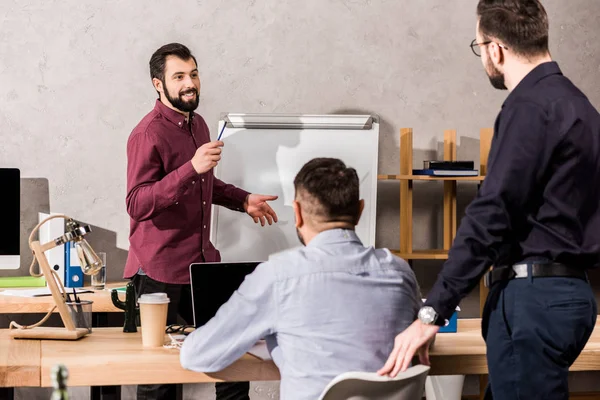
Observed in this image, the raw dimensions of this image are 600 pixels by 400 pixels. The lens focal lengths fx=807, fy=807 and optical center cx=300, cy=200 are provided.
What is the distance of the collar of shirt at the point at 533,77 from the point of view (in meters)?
1.82

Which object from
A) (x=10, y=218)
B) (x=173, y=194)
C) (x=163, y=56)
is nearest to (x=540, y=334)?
(x=173, y=194)

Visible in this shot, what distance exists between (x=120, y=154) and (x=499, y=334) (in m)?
2.65

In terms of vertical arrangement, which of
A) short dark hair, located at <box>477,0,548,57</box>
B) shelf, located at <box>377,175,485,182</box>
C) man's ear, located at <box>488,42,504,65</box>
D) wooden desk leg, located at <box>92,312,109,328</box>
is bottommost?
wooden desk leg, located at <box>92,312,109,328</box>

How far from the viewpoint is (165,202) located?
2.93m

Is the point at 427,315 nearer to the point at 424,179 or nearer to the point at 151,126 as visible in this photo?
the point at 151,126

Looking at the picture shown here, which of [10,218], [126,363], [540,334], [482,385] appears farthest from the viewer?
[482,385]

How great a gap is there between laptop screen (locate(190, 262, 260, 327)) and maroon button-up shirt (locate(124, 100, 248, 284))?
2.40 feet

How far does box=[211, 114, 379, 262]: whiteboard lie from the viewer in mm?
3967

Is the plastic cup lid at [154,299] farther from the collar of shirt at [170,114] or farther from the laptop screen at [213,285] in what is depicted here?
the collar of shirt at [170,114]

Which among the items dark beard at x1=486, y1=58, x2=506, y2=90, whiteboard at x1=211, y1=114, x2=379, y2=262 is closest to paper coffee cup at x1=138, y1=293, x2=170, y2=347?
dark beard at x1=486, y1=58, x2=506, y2=90

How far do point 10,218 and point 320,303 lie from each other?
230cm

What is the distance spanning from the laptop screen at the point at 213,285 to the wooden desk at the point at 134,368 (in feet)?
0.57

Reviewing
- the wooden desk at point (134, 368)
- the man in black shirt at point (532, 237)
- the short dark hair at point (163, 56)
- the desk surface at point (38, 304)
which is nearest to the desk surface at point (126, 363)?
the wooden desk at point (134, 368)

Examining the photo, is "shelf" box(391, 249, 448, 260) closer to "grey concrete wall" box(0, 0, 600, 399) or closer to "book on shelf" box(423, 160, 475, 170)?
"grey concrete wall" box(0, 0, 600, 399)
